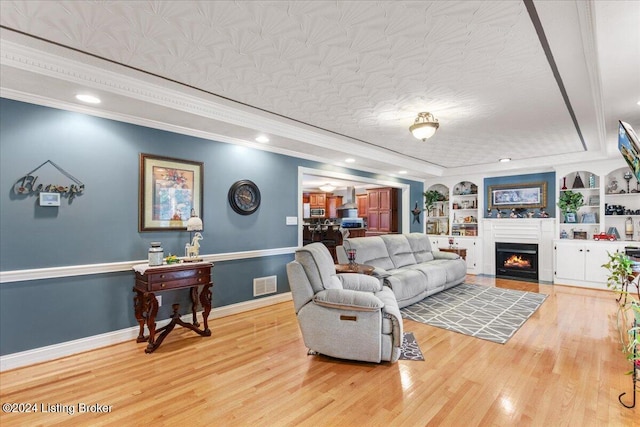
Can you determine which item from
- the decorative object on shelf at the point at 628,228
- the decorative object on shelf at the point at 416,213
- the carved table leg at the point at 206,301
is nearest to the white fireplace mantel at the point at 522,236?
the decorative object on shelf at the point at 628,228

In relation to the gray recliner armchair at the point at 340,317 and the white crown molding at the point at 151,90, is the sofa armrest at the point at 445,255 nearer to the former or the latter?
the white crown molding at the point at 151,90

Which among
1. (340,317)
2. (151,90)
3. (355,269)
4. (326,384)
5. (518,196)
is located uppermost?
(151,90)

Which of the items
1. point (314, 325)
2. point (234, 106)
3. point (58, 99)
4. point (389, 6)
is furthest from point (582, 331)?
point (58, 99)

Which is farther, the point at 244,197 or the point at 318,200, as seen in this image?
the point at 318,200

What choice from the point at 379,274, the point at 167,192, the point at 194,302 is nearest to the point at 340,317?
the point at 379,274

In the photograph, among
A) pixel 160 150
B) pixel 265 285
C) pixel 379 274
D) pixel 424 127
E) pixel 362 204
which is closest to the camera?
pixel 424 127

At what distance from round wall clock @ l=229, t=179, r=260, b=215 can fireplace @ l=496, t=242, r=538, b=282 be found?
575cm

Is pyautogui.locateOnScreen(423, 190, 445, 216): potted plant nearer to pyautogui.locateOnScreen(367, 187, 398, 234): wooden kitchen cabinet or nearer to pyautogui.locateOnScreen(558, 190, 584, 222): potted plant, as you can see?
pyautogui.locateOnScreen(367, 187, 398, 234): wooden kitchen cabinet

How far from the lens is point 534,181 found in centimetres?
687

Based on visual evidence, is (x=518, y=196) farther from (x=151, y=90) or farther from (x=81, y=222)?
(x=81, y=222)

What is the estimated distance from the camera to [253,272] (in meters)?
4.48

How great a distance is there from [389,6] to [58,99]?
3067 mm

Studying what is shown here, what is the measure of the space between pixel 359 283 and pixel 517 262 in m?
5.14

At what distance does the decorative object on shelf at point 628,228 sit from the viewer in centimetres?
565
